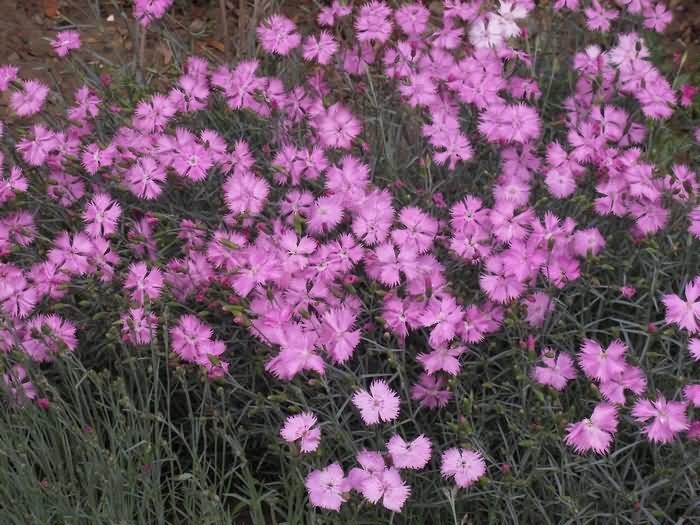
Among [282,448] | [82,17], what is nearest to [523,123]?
[282,448]

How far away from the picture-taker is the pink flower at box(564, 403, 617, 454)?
6.10 ft

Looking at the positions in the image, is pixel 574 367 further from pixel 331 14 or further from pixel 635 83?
pixel 331 14

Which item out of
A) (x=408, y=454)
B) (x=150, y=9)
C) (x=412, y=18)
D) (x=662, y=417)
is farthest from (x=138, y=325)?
(x=412, y=18)

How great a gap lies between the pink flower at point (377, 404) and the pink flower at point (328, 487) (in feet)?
0.45

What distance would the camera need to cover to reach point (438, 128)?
8.11 feet

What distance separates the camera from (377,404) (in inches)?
77.9

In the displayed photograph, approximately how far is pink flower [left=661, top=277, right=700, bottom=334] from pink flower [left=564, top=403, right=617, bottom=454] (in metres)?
0.25

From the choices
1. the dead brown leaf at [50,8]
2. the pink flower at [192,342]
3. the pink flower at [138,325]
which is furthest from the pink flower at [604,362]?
the dead brown leaf at [50,8]

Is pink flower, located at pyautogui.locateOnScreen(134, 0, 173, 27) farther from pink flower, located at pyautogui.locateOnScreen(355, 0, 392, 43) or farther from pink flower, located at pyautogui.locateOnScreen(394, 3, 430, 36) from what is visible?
pink flower, located at pyautogui.locateOnScreen(394, 3, 430, 36)

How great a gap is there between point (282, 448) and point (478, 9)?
4.94 ft

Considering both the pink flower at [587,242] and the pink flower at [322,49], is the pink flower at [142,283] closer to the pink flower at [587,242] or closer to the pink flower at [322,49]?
the pink flower at [322,49]

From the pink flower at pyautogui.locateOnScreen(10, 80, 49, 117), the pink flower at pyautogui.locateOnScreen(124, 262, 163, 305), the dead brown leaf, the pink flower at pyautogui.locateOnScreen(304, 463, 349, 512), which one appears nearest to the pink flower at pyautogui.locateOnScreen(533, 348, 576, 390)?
the pink flower at pyautogui.locateOnScreen(304, 463, 349, 512)

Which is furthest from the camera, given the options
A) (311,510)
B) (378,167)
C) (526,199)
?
(378,167)

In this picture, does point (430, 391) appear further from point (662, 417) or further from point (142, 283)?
point (142, 283)
